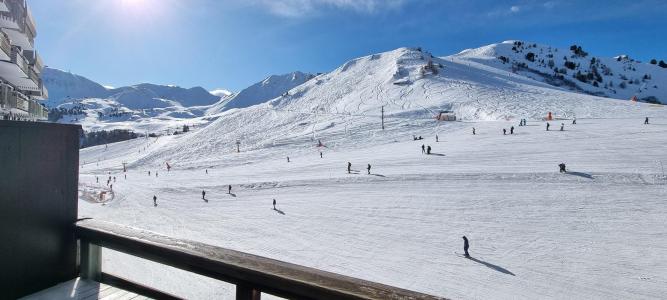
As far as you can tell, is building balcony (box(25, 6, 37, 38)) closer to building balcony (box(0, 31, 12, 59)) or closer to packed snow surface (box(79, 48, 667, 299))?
building balcony (box(0, 31, 12, 59))

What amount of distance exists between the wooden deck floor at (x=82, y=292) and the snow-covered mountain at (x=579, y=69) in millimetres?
133158

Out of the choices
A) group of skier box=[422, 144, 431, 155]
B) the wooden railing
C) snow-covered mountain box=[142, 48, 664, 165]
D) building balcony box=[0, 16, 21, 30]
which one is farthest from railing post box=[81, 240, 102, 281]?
snow-covered mountain box=[142, 48, 664, 165]

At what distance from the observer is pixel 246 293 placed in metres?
2.21

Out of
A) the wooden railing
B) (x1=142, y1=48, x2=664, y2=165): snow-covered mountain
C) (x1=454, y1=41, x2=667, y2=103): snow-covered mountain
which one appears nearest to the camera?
the wooden railing

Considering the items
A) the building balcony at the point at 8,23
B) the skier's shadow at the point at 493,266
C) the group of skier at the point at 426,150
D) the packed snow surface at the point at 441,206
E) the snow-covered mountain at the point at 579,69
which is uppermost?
the snow-covered mountain at the point at 579,69

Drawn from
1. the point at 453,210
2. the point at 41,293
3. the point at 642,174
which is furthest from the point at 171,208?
the point at 642,174

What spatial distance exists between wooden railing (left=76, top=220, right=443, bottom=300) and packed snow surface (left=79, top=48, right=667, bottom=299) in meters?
12.5

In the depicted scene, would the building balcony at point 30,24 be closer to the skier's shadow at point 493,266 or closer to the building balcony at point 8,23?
the building balcony at point 8,23

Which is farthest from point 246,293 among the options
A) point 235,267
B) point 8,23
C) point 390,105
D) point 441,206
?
point 390,105

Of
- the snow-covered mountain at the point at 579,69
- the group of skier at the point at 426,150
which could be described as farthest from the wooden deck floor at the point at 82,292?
the snow-covered mountain at the point at 579,69

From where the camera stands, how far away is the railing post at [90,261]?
10.3ft

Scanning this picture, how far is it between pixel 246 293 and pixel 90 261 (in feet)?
5.68

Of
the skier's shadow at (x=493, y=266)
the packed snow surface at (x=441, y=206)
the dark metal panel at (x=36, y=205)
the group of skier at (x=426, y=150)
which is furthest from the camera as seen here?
the group of skier at (x=426, y=150)

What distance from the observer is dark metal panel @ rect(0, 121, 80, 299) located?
8.59ft
